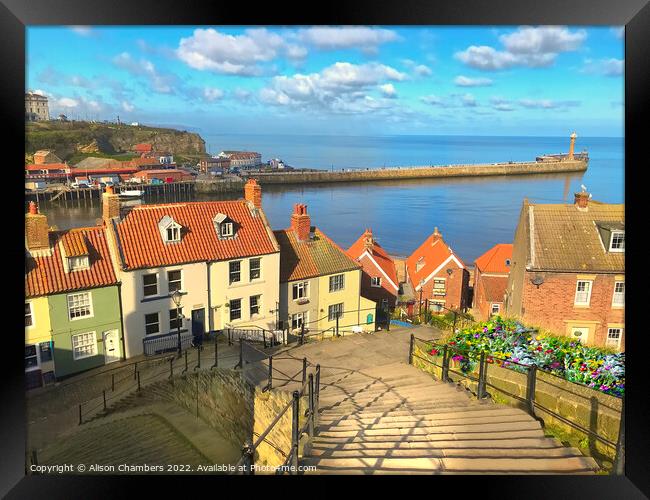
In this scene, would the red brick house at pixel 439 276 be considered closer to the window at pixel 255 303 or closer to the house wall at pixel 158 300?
the window at pixel 255 303

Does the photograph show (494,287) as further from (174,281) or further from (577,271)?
(174,281)

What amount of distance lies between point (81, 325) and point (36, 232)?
71.7 inches

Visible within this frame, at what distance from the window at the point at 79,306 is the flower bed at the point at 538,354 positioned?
6.34 metres

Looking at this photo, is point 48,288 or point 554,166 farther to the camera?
point 554,166

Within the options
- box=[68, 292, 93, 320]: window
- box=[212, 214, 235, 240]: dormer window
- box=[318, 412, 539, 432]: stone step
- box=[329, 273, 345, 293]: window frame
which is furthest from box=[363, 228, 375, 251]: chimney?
box=[318, 412, 539, 432]: stone step

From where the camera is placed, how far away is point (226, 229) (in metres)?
10.9

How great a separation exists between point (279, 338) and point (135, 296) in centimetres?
312

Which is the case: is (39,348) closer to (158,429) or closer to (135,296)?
(135,296)

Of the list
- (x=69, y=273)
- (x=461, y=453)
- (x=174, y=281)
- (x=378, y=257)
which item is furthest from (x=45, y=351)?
(x=378, y=257)

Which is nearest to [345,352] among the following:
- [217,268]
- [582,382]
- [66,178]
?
[582,382]

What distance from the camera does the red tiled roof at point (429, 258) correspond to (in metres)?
15.4

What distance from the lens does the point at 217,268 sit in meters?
Result: 10.5

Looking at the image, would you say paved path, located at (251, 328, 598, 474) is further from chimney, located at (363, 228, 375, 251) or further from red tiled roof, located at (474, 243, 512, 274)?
chimney, located at (363, 228, 375, 251)

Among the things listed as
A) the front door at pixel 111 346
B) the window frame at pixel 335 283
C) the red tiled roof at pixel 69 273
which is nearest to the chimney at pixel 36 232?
the red tiled roof at pixel 69 273
